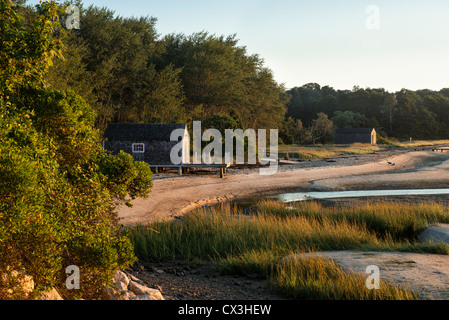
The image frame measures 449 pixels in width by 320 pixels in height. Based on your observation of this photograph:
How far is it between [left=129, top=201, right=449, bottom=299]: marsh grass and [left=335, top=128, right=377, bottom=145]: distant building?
8361cm

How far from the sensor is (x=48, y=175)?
5.42 meters

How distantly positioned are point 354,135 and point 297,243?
9061 centimetres

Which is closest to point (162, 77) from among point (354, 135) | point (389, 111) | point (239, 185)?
point (239, 185)

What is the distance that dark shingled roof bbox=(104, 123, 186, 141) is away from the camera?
106ft

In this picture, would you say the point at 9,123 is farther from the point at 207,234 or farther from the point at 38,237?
the point at 207,234

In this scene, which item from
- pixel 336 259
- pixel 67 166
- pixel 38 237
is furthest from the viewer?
pixel 336 259

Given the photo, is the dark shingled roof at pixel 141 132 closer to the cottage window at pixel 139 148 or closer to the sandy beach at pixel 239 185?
the cottage window at pixel 139 148

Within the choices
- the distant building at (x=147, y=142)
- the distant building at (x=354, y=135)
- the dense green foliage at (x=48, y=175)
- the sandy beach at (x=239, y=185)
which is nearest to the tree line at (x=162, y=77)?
the distant building at (x=354, y=135)

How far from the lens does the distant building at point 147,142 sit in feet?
105

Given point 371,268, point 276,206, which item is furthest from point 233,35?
point 371,268

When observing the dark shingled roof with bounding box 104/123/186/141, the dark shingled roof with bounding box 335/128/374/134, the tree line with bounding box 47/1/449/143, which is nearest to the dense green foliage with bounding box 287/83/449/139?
the dark shingled roof with bounding box 335/128/374/134

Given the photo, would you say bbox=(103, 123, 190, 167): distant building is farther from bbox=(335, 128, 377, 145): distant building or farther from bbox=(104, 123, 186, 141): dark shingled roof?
bbox=(335, 128, 377, 145): distant building

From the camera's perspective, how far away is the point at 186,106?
56.9 m

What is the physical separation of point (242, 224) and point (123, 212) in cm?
578
